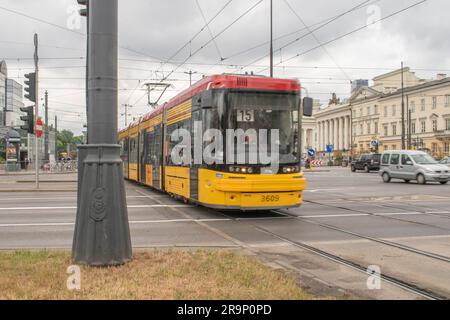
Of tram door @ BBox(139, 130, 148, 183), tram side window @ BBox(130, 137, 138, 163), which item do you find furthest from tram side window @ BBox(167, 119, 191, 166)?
tram side window @ BBox(130, 137, 138, 163)

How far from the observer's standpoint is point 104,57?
680 cm

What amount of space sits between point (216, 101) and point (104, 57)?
572 cm

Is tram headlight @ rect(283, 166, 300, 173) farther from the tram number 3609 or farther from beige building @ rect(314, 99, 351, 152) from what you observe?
beige building @ rect(314, 99, 351, 152)

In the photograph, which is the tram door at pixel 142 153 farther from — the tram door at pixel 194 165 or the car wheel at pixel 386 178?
the car wheel at pixel 386 178

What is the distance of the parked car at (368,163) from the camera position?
4816 cm

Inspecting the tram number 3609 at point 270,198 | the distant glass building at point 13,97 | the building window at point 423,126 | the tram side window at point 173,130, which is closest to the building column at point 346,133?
the building window at point 423,126

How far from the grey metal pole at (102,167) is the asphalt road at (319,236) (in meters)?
2.17

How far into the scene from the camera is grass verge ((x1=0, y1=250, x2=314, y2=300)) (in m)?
5.23

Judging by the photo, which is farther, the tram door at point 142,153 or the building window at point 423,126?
the building window at point 423,126

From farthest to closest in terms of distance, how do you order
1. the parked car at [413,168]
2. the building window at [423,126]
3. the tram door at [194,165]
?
the building window at [423,126]
the parked car at [413,168]
the tram door at [194,165]

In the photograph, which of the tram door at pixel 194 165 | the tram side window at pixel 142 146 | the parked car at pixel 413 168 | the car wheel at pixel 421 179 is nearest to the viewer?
the tram door at pixel 194 165

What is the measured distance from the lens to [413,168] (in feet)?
91.3

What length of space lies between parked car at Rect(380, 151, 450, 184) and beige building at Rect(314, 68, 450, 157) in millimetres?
34665
